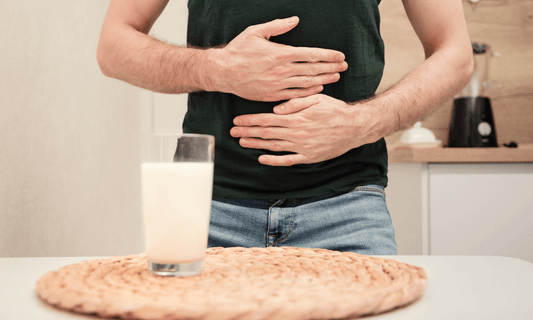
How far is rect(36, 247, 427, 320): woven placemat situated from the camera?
308 mm

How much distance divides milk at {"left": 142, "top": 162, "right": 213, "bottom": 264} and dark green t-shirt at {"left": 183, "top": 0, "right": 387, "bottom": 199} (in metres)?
0.43

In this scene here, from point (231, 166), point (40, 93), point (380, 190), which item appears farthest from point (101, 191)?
point (380, 190)

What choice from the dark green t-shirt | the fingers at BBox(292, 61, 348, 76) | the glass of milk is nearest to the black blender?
the dark green t-shirt

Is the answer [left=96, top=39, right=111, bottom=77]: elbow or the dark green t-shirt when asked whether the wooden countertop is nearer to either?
the dark green t-shirt

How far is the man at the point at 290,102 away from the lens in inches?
31.3

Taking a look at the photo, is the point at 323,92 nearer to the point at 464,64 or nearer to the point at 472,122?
the point at 464,64

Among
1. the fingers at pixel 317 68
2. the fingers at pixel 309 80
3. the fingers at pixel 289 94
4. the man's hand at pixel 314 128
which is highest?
the fingers at pixel 317 68

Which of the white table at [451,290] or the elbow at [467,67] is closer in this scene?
the white table at [451,290]

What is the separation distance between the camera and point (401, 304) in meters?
0.35

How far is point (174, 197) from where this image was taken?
1.41 ft

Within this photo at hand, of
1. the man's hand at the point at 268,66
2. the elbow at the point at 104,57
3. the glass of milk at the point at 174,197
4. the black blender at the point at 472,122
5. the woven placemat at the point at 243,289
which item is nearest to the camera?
the woven placemat at the point at 243,289

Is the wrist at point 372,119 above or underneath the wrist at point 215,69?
underneath

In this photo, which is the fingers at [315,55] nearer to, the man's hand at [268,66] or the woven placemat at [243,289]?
the man's hand at [268,66]

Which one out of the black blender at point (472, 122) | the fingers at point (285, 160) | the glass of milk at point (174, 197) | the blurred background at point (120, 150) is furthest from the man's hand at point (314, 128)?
the black blender at point (472, 122)
